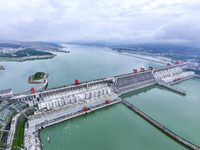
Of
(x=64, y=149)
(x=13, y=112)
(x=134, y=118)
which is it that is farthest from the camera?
(x=134, y=118)

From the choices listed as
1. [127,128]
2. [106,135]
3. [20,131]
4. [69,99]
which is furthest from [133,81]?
[20,131]

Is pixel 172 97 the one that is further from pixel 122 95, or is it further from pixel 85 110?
pixel 85 110

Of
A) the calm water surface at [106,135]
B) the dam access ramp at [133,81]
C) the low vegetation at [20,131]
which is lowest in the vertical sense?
the calm water surface at [106,135]

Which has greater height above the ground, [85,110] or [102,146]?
[85,110]

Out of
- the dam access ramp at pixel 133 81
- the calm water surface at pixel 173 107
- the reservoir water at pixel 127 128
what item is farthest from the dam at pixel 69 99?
the calm water surface at pixel 173 107

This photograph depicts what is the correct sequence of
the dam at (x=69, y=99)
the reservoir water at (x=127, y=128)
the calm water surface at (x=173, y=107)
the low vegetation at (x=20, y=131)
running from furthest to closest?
1. the calm water surface at (x=173, y=107)
2. the dam at (x=69, y=99)
3. the reservoir water at (x=127, y=128)
4. the low vegetation at (x=20, y=131)

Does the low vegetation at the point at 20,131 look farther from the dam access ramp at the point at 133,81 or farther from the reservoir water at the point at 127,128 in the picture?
the dam access ramp at the point at 133,81

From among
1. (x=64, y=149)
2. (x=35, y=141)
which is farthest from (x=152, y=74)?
(x=35, y=141)

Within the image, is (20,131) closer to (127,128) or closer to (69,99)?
(69,99)

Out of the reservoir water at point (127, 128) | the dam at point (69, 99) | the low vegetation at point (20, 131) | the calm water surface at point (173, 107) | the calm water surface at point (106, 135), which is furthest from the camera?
the calm water surface at point (173, 107)

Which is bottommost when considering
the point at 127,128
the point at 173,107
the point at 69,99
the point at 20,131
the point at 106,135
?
the point at 106,135

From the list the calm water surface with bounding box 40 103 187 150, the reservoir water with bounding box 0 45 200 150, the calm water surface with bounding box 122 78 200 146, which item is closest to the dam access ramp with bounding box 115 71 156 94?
the calm water surface with bounding box 122 78 200 146
